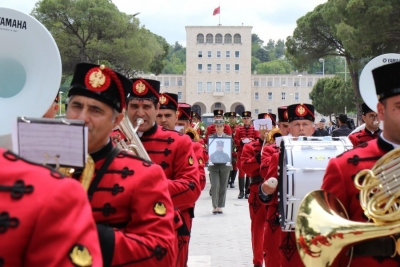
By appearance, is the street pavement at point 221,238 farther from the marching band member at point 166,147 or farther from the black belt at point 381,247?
the black belt at point 381,247

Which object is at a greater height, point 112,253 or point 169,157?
point 169,157

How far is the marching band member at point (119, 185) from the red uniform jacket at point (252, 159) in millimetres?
5840

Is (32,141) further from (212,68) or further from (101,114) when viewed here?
(212,68)

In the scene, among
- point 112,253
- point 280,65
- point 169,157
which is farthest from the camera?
point 280,65

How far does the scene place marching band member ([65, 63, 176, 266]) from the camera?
3539 millimetres

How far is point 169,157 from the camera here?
6195 millimetres

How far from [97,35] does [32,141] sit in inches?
1955

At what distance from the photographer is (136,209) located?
11.9ft

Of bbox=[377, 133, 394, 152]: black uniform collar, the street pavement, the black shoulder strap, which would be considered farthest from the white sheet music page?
the street pavement

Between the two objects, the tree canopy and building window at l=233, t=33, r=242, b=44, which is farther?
building window at l=233, t=33, r=242, b=44

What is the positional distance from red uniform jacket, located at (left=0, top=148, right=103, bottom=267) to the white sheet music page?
19.6 inches

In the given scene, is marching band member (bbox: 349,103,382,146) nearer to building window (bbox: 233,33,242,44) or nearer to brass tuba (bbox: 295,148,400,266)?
brass tuba (bbox: 295,148,400,266)

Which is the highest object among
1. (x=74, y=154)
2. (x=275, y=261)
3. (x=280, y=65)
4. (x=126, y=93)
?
(x=280, y=65)

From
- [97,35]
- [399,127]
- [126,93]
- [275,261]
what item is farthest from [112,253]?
[97,35]
